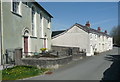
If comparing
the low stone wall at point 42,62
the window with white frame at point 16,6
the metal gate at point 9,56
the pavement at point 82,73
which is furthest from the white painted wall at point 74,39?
the metal gate at point 9,56

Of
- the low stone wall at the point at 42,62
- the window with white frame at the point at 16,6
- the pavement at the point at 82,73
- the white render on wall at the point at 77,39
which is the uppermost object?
the window with white frame at the point at 16,6

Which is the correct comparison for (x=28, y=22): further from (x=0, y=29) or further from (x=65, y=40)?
(x=65, y=40)

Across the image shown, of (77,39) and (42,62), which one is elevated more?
(77,39)

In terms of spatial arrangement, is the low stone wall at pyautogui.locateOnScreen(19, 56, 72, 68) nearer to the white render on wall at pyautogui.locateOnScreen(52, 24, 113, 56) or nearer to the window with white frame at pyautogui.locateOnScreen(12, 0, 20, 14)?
the window with white frame at pyautogui.locateOnScreen(12, 0, 20, 14)

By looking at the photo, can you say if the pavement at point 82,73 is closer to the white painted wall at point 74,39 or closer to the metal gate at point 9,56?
the metal gate at point 9,56

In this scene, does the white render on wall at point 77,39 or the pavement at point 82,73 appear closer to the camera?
the pavement at point 82,73

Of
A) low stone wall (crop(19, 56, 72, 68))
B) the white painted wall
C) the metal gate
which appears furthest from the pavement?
the white painted wall

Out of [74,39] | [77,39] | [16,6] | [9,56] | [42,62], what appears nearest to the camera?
[42,62]

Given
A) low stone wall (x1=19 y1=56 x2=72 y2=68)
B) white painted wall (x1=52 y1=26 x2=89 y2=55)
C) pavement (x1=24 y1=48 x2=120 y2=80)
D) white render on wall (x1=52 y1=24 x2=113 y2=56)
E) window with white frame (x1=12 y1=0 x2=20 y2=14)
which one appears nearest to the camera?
pavement (x1=24 y1=48 x2=120 y2=80)

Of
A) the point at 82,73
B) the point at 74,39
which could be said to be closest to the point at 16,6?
the point at 82,73

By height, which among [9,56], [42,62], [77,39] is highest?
[77,39]

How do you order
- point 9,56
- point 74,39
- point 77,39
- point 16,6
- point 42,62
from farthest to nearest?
point 74,39
point 77,39
point 16,6
point 9,56
point 42,62

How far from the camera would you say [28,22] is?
47.5ft

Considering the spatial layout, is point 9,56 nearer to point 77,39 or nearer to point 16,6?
point 16,6
